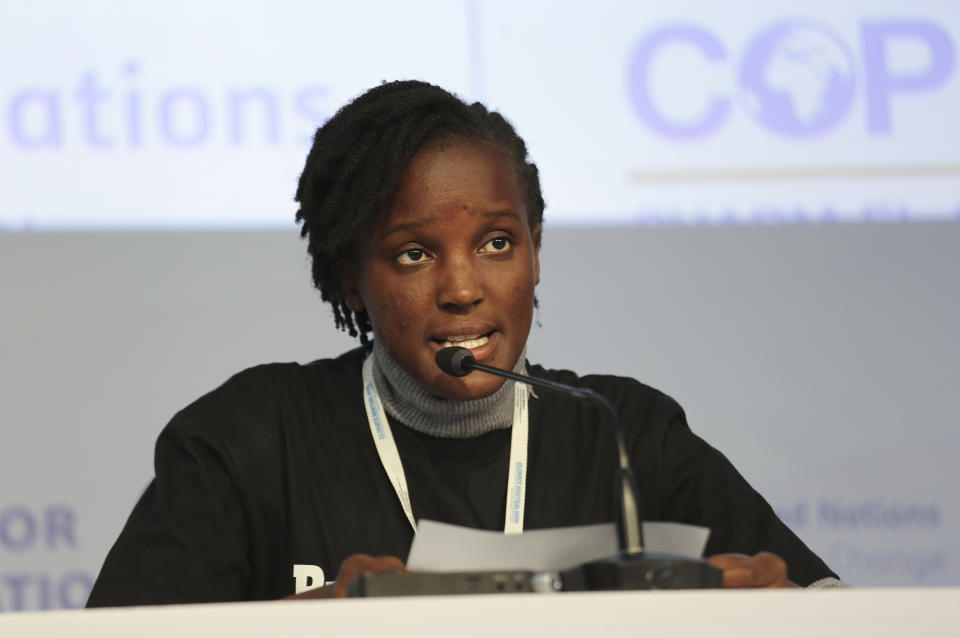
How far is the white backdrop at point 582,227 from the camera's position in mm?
2539

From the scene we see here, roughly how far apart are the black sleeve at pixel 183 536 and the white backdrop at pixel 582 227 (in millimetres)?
984

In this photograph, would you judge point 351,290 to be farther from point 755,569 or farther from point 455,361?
point 755,569

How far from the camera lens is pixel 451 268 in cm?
162

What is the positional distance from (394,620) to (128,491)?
5.84ft

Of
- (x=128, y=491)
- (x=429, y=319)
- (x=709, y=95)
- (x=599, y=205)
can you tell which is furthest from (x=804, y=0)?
(x=128, y=491)

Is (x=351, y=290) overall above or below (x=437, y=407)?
above

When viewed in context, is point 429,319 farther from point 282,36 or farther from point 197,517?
point 282,36

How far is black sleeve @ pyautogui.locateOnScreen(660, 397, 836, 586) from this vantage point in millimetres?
1653

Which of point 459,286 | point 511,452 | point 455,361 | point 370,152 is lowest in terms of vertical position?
point 511,452

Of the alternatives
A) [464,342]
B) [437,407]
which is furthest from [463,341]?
[437,407]

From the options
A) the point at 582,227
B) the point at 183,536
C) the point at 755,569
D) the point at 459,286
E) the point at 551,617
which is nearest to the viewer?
the point at 551,617

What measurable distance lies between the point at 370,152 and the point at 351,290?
0.23m

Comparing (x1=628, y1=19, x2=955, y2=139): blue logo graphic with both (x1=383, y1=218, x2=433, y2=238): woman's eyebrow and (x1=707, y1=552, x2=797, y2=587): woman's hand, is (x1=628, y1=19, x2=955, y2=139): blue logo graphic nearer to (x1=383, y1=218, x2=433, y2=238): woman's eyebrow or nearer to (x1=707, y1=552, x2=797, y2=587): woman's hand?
(x1=383, y1=218, x2=433, y2=238): woman's eyebrow

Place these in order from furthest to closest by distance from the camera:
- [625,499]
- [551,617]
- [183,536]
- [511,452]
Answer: [511,452] < [183,536] < [625,499] < [551,617]
